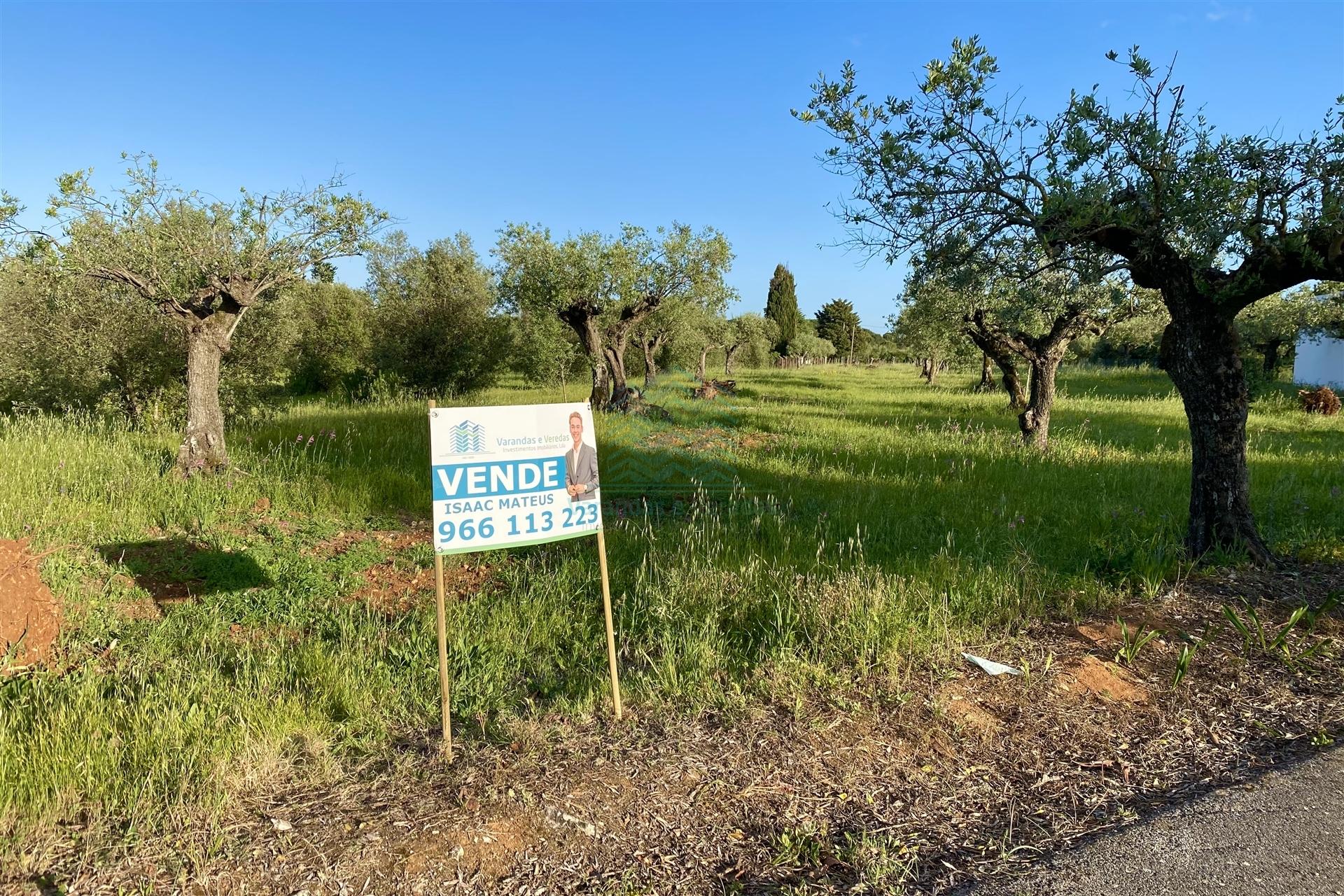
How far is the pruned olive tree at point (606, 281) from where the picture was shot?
18.6 m

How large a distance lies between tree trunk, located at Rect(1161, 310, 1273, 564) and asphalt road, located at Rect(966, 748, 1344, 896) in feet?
11.5

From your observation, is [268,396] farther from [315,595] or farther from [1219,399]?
[1219,399]

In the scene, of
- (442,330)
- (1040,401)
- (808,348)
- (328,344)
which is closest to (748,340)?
(808,348)

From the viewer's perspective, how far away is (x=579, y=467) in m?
3.82

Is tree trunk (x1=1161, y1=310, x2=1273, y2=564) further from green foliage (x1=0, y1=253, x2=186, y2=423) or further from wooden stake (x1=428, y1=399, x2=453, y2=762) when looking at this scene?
green foliage (x1=0, y1=253, x2=186, y2=423)

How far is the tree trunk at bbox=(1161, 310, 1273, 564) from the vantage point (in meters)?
5.70

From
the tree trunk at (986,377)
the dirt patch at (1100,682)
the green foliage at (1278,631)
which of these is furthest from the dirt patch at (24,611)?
the tree trunk at (986,377)

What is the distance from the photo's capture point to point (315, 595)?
203 inches

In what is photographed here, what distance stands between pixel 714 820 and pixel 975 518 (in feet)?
17.4

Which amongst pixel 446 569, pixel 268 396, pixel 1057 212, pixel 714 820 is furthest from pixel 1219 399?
pixel 268 396

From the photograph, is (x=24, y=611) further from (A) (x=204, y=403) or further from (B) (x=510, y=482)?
(A) (x=204, y=403)

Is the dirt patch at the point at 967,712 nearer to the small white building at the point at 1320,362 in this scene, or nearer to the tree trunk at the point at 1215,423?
the tree trunk at the point at 1215,423

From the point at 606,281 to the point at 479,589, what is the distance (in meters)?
14.6

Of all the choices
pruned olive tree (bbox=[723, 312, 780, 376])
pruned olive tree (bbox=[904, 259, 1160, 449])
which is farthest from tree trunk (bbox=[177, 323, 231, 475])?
pruned olive tree (bbox=[723, 312, 780, 376])
